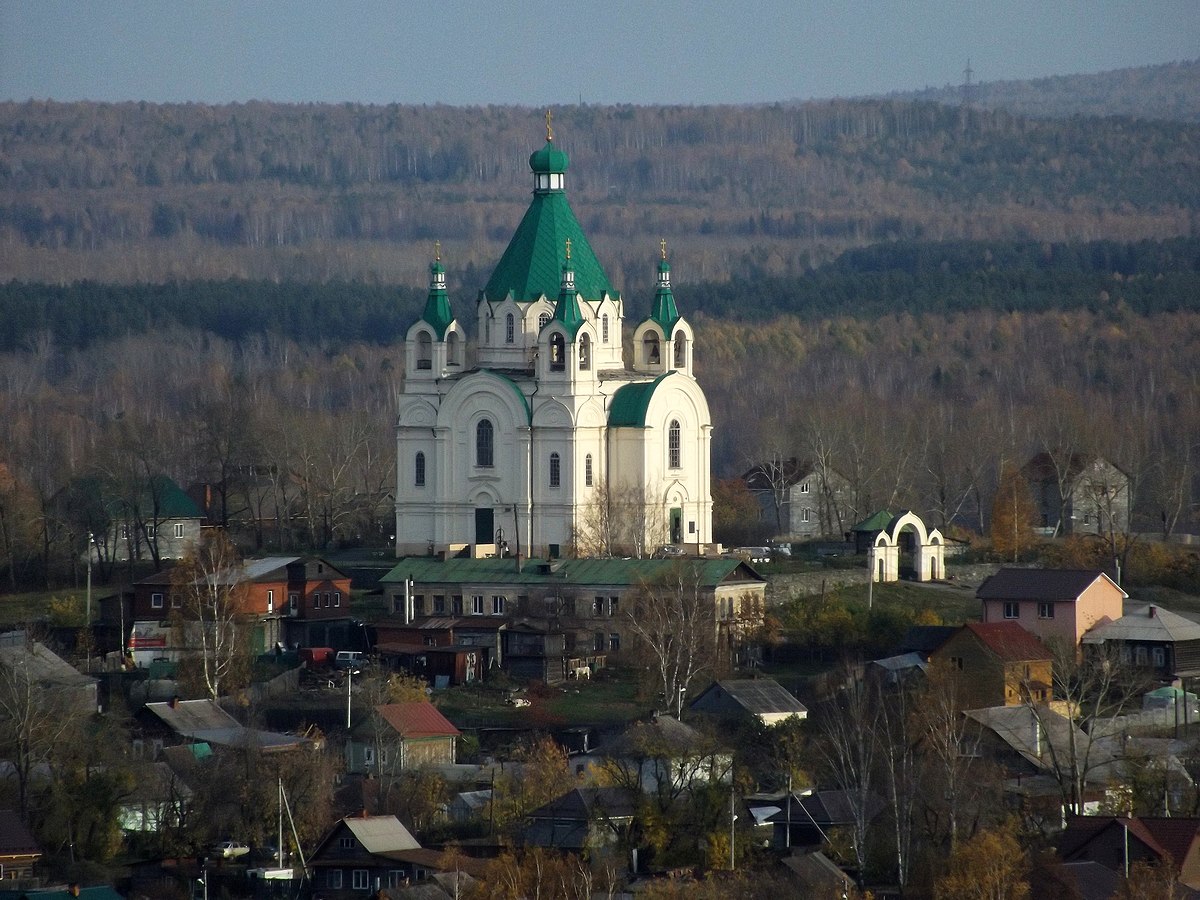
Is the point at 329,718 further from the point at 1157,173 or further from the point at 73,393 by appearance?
the point at 1157,173

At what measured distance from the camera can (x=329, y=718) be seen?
39719 millimetres

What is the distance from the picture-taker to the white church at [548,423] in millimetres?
49375

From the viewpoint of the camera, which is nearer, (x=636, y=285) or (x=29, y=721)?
(x=29, y=721)

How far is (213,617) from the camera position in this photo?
44.2m

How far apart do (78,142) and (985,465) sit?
310 ft

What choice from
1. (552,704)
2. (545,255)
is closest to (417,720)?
(552,704)

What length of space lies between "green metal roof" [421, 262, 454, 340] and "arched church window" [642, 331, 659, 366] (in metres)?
3.07

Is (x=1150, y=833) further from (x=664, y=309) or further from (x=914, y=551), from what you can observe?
(x=664, y=309)

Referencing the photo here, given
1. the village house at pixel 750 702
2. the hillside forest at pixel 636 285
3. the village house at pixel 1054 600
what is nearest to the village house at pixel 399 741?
the village house at pixel 750 702

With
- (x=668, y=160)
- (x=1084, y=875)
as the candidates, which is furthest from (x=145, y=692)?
(x=668, y=160)

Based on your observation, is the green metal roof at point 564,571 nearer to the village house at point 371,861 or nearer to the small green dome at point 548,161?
the small green dome at point 548,161

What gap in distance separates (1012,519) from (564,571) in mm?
8687

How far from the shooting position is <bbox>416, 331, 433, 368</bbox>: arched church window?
5109cm

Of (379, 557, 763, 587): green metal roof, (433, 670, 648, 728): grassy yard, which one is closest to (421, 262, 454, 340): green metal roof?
(379, 557, 763, 587): green metal roof
